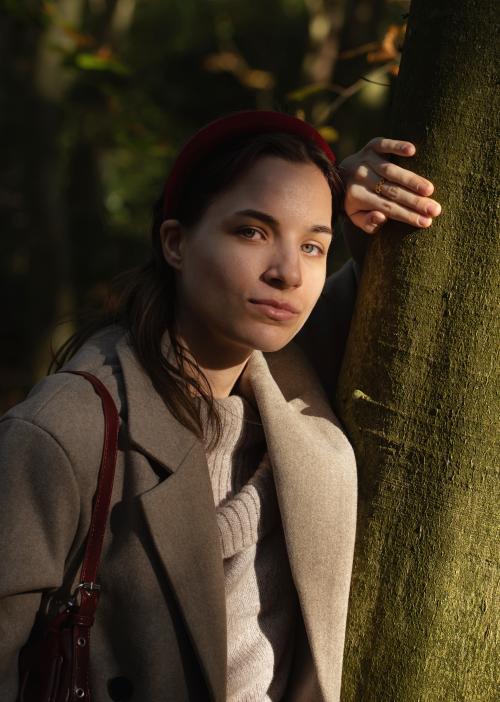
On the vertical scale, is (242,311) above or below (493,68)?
below

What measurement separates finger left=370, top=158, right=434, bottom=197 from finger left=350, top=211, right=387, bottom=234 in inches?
3.7

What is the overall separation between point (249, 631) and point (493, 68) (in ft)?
4.89

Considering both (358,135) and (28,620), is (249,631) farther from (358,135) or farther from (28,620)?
(358,135)

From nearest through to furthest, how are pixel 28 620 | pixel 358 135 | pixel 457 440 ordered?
pixel 28 620, pixel 457 440, pixel 358 135

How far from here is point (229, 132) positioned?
7.72 feet

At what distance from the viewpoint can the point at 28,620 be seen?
2021mm

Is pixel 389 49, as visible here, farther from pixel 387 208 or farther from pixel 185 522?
pixel 185 522

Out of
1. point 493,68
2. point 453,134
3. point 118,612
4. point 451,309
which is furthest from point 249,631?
point 493,68

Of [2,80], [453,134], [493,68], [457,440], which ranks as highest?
[493,68]

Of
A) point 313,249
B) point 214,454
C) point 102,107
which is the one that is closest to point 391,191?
point 313,249

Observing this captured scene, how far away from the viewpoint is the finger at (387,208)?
2.17 metres

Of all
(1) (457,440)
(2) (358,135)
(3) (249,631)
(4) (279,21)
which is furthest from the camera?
(4) (279,21)

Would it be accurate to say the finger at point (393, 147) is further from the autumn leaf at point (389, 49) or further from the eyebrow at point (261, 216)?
the autumn leaf at point (389, 49)

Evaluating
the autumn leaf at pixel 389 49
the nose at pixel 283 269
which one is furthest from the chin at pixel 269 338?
the autumn leaf at pixel 389 49
